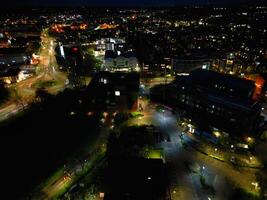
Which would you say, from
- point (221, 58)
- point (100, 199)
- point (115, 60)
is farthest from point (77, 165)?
point (221, 58)

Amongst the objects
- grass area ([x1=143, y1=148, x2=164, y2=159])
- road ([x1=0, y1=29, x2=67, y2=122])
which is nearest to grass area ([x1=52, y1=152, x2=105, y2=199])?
grass area ([x1=143, y1=148, x2=164, y2=159])

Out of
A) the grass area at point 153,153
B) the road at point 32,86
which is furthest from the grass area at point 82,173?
the road at point 32,86

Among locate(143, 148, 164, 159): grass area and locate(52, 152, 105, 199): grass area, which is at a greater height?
locate(143, 148, 164, 159): grass area

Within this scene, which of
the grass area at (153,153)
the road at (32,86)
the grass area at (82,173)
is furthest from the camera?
the road at (32,86)

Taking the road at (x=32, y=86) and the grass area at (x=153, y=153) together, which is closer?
the grass area at (x=153, y=153)

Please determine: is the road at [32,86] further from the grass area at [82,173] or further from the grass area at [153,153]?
the grass area at [153,153]

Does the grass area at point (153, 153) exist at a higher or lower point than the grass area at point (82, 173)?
higher

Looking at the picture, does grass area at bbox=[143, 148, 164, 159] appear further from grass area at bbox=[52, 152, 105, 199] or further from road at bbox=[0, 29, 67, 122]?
road at bbox=[0, 29, 67, 122]

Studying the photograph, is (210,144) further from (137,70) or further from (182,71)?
(137,70)

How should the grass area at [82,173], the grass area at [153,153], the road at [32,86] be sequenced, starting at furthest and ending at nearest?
the road at [32,86], the grass area at [153,153], the grass area at [82,173]
